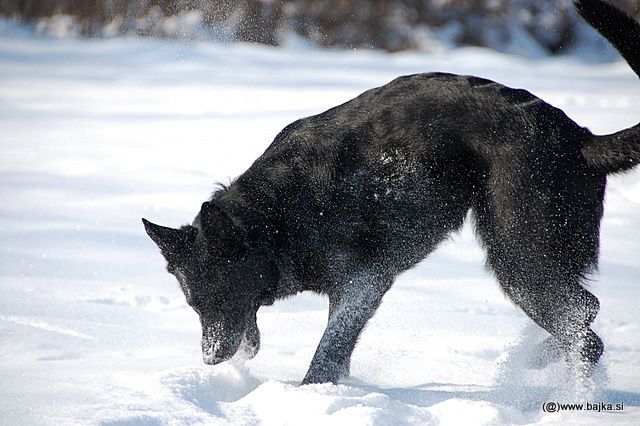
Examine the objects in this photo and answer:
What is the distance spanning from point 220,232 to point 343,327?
0.66 metres

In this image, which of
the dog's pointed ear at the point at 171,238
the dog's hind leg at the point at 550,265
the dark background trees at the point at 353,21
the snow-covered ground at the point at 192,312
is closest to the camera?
the snow-covered ground at the point at 192,312

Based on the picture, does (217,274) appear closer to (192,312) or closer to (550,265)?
(192,312)

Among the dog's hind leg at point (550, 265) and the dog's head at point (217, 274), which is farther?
the dog's head at point (217, 274)

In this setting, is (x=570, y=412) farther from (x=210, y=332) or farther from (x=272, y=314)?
(x=272, y=314)

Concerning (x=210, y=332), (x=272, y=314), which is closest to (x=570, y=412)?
(x=210, y=332)

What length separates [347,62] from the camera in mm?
13961

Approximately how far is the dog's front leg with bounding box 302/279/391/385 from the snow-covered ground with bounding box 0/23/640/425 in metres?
0.19

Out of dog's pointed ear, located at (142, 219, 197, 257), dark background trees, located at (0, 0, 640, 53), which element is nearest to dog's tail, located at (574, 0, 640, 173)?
dog's pointed ear, located at (142, 219, 197, 257)

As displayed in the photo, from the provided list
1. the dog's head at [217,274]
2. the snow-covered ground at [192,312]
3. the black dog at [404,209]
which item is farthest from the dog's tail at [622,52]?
the dog's head at [217,274]

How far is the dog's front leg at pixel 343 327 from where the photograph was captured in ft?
11.5

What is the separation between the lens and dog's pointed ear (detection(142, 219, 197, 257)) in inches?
137

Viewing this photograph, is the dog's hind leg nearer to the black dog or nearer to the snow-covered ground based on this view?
the black dog

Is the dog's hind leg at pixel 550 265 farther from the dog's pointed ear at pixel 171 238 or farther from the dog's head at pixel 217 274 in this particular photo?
the dog's pointed ear at pixel 171 238

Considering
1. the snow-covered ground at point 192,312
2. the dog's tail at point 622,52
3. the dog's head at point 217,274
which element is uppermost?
the dog's tail at point 622,52
